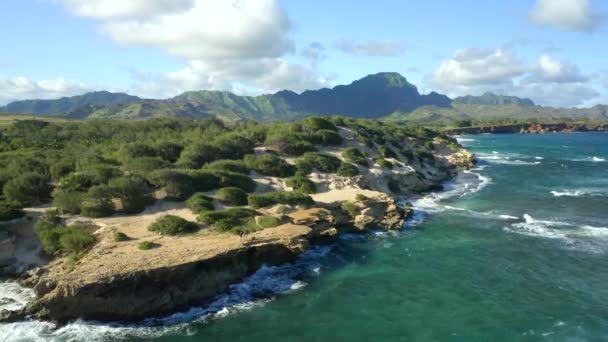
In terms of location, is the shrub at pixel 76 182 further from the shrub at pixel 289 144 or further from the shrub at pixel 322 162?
the shrub at pixel 289 144

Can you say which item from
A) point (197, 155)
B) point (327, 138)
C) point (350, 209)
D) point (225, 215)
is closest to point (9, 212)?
point (225, 215)

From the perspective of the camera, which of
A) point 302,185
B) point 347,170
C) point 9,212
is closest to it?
point 9,212

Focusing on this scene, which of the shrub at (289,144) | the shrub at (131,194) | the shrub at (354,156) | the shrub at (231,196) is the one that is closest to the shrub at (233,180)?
the shrub at (231,196)

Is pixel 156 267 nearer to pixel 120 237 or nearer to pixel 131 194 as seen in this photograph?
pixel 120 237

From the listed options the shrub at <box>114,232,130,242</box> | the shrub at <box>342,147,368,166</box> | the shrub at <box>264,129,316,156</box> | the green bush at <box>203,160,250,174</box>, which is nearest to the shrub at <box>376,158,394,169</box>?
the shrub at <box>342,147,368,166</box>

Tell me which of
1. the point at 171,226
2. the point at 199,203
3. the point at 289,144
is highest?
the point at 289,144

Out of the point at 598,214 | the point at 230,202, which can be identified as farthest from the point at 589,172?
the point at 230,202
